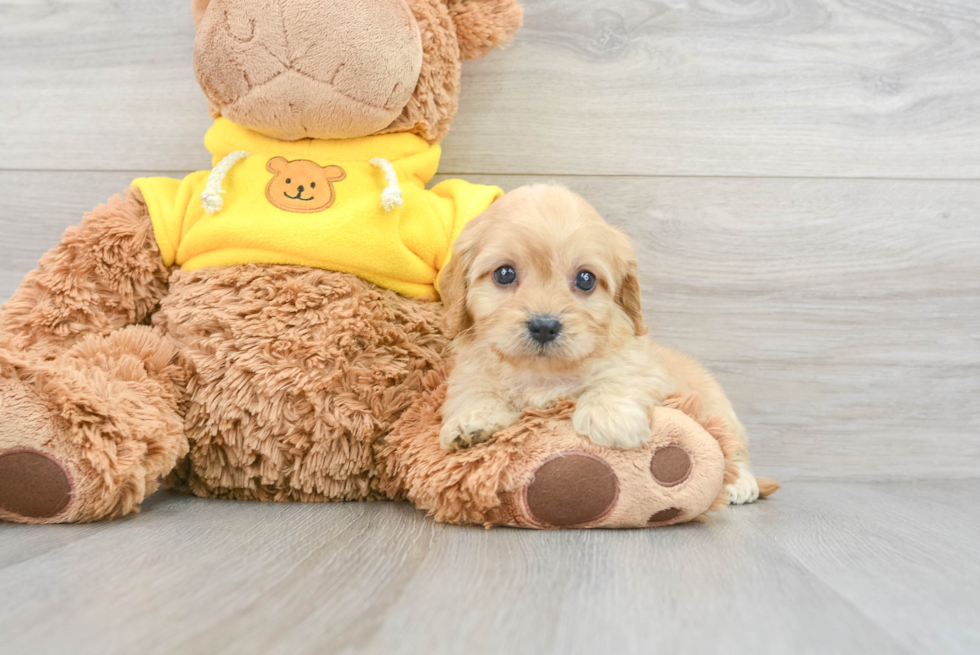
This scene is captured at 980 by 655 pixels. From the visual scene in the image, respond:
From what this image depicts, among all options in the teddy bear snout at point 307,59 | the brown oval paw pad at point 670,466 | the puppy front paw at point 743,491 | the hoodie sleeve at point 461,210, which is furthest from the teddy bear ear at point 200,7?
the puppy front paw at point 743,491

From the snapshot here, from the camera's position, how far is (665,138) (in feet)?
6.43

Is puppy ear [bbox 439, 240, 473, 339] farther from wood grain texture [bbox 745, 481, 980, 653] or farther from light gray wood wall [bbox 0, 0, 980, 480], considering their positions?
wood grain texture [bbox 745, 481, 980, 653]

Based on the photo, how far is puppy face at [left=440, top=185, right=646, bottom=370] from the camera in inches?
50.7

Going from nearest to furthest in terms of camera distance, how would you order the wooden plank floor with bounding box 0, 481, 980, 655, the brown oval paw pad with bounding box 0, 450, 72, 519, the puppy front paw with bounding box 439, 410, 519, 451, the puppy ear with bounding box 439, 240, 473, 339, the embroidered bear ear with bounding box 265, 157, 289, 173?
1. the wooden plank floor with bounding box 0, 481, 980, 655
2. the brown oval paw pad with bounding box 0, 450, 72, 519
3. the puppy front paw with bounding box 439, 410, 519, 451
4. the puppy ear with bounding box 439, 240, 473, 339
5. the embroidered bear ear with bounding box 265, 157, 289, 173

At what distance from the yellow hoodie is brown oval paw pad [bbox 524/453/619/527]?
1.88 ft

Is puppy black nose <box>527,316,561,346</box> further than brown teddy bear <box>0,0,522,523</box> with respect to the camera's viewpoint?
No

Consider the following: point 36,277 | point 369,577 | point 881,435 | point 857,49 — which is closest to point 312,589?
point 369,577

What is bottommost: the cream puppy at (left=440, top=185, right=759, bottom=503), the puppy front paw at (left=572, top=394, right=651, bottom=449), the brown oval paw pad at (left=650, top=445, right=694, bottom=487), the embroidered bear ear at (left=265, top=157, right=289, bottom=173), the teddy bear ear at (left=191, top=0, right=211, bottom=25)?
the brown oval paw pad at (left=650, top=445, right=694, bottom=487)

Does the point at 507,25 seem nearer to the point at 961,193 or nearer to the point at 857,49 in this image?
the point at 857,49

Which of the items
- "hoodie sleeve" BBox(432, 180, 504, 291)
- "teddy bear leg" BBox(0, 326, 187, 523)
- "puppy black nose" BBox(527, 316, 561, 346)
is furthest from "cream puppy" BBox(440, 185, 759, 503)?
"teddy bear leg" BBox(0, 326, 187, 523)

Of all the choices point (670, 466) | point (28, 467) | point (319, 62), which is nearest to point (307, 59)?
point (319, 62)

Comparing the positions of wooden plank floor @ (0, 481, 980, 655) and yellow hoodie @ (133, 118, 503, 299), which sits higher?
yellow hoodie @ (133, 118, 503, 299)

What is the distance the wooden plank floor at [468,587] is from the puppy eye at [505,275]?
0.47 metres

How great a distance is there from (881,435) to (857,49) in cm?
107
